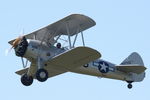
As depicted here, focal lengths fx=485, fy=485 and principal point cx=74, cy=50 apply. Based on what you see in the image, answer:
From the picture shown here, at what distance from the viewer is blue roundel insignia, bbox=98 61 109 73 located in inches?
789

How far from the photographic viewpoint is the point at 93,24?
18.4 metres

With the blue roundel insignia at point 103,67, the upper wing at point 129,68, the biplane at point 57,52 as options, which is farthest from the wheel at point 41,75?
the upper wing at point 129,68

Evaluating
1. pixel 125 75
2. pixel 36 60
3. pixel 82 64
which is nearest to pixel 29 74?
pixel 36 60

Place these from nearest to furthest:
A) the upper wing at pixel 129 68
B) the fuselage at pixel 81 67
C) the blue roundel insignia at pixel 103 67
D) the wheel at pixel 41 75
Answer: the wheel at pixel 41 75, the fuselage at pixel 81 67, the blue roundel insignia at pixel 103 67, the upper wing at pixel 129 68

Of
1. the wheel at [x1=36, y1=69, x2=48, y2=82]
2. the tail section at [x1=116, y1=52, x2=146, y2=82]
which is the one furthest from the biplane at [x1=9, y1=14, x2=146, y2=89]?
the tail section at [x1=116, y1=52, x2=146, y2=82]

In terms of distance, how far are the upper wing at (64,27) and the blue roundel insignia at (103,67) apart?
1907 mm

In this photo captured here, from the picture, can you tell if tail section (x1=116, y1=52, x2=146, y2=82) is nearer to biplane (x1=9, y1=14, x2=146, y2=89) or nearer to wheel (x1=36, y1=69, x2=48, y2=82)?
biplane (x1=9, y1=14, x2=146, y2=89)

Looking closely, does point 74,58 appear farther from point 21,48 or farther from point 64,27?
point 21,48

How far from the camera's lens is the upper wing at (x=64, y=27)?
18094mm

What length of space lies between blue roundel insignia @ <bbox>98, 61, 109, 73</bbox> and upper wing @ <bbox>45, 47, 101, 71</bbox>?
5.36 ft

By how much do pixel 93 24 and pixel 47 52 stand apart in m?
2.04

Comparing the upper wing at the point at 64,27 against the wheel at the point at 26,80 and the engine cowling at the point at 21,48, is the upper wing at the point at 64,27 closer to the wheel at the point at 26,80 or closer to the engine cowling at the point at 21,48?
the engine cowling at the point at 21,48

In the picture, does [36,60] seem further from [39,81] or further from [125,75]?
[125,75]

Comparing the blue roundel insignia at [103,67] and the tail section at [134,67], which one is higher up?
the blue roundel insignia at [103,67]
